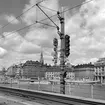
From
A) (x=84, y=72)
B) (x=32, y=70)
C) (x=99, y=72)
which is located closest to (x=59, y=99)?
(x=99, y=72)

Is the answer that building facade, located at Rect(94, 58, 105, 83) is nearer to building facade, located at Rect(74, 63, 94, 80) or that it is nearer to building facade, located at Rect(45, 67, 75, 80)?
building facade, located at Rect(74, 63, 94, 80)

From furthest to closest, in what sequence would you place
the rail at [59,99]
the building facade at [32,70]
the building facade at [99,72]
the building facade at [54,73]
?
the building facade at [32,70] < the building facade at [54,73] < the building facade at [99,72] < the rail at [59,99]

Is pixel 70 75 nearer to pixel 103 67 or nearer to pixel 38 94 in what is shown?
pixel 103 67

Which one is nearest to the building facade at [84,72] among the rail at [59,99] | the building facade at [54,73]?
the building facade at [54,73]

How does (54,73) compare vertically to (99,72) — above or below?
below

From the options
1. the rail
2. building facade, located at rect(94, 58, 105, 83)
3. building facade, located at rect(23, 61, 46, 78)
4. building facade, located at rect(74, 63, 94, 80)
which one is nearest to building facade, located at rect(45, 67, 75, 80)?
building facade, located at rect(74, 63, 94, 80)

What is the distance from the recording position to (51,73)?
593ft

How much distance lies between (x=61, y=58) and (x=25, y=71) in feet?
572

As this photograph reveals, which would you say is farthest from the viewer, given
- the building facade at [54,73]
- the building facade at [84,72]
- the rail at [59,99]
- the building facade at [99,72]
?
the building facade at [54,73]

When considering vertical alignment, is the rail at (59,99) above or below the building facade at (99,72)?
above

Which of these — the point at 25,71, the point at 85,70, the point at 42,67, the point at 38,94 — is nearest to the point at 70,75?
the point at 85,70

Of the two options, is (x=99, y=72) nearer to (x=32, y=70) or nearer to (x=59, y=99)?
(x=32, y=70)

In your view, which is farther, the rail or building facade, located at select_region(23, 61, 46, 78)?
building facade, located at select_region(23, 61, 46, 78)

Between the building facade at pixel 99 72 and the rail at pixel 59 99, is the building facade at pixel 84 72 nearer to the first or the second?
the building facade at pixel 99 72
